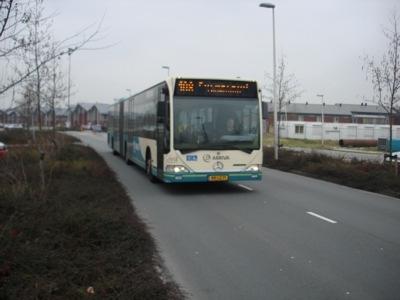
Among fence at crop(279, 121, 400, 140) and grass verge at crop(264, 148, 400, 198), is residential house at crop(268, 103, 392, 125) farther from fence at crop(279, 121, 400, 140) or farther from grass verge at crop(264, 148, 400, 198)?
grass verge at crop(264, 148, 400, 198)

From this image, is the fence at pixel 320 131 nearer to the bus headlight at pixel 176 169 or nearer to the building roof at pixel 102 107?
the bus headlight at pixel 176 169

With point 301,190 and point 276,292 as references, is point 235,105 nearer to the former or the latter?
point 301,190

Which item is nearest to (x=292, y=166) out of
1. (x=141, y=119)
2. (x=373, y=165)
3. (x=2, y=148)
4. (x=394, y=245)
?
(x=373, y=165)

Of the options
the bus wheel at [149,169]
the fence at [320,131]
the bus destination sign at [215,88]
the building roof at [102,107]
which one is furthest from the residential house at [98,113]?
the bus destination sign at [215,88]

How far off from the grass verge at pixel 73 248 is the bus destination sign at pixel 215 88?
3.56 meters

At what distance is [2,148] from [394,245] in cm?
1208

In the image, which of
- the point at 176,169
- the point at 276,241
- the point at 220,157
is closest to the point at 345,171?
the point at 220,157

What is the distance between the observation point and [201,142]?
12531 millimetres

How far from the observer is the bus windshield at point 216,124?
1252 cm

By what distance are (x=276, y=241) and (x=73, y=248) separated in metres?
3.16

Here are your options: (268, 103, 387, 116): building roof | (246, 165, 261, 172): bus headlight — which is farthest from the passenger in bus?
(268, 103, 387, 116): building roof

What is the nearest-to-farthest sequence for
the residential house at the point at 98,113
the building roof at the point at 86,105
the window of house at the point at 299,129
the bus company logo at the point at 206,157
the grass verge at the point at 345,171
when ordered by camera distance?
the bus company logo at the point at 206,157, the grass verge at the point at 345,171, the window of house at the point at 299,129, the residential house at the point at 98,113, the building roof at the point at 86,105

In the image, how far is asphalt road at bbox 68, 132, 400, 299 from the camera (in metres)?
5.57

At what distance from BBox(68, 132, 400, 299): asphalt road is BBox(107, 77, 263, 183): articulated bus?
717 millimetres
